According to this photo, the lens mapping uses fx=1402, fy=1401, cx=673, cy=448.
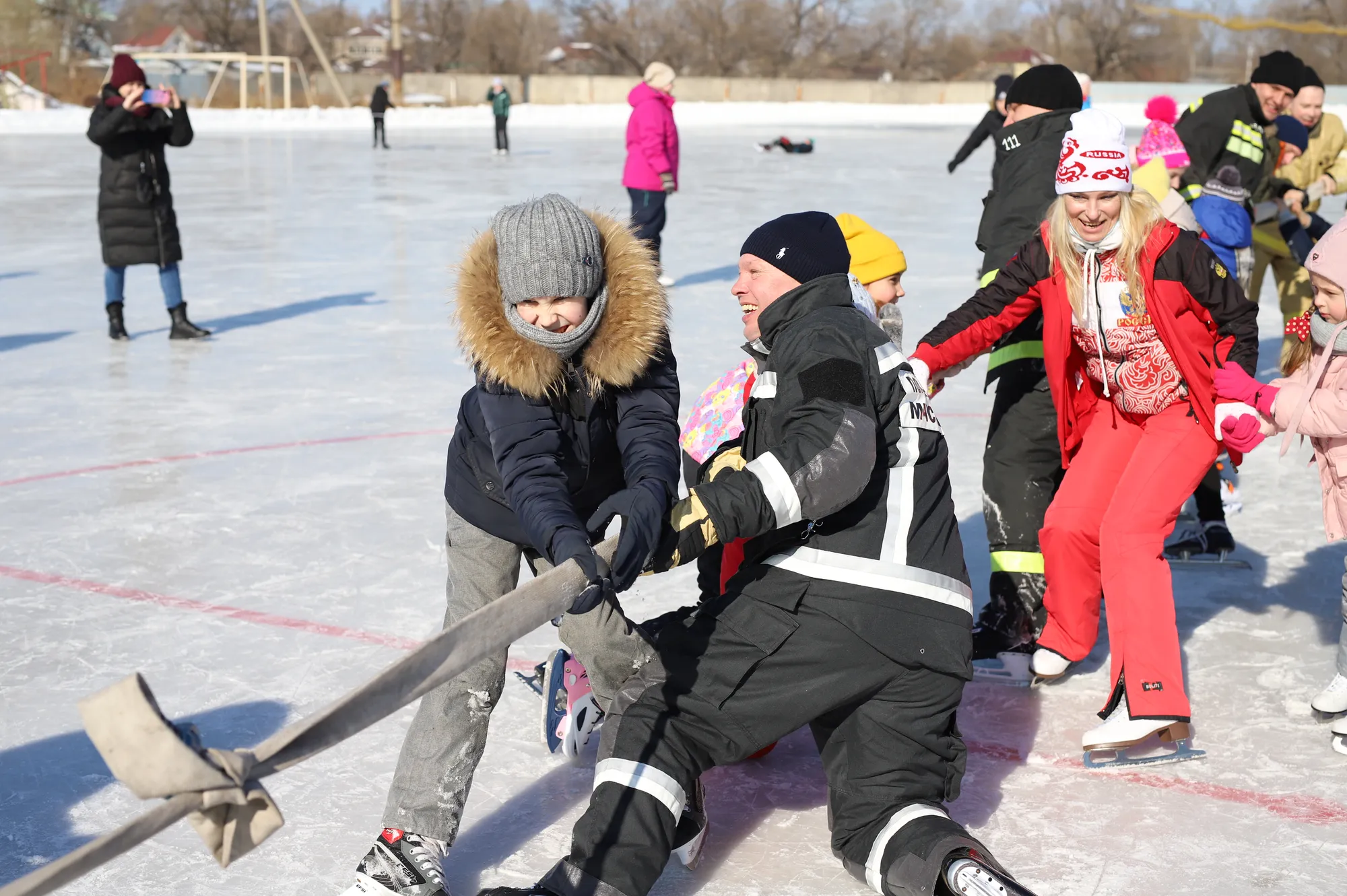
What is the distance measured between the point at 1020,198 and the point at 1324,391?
1163 mm

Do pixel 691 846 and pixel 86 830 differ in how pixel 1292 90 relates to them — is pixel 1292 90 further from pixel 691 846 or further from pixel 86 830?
pixel 86 830

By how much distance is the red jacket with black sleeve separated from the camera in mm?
3271

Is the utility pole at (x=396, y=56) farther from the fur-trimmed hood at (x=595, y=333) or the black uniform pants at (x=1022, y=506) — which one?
the fur-trimmed hood at (x=595, y=333)

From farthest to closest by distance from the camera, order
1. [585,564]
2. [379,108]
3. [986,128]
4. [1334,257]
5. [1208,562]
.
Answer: [379,108]
[986,128]
[1208,562]
[1334,257]
[585,564]

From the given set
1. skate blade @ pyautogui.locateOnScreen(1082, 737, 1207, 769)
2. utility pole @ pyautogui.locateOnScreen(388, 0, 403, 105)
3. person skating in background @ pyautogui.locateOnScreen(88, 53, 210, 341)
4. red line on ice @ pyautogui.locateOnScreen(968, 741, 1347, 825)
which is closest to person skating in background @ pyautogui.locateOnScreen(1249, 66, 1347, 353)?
skate blade @ pyautogui.locateOnScreen(1082, 737, 1207, 769)

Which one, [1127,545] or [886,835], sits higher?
[1127,545]

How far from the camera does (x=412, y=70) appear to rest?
7119cm

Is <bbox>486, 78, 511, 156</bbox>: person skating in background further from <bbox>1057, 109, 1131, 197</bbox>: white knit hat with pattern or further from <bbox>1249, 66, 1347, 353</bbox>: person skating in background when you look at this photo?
<bbox>1057, 109, 1131, 197</bbox>: white knit hat with pattern

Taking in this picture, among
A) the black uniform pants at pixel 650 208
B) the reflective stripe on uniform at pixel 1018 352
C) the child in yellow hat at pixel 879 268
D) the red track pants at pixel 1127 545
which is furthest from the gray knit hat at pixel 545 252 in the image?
the black uniform pants at pixel 650 208

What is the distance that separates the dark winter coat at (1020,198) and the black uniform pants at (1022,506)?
0.42ft

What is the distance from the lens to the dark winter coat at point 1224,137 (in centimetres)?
554

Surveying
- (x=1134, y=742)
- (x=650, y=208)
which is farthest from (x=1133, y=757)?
(x=650, y=208)

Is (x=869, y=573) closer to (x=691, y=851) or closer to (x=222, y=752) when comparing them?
(x=691, y=851)

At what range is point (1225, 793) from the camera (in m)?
3.08
